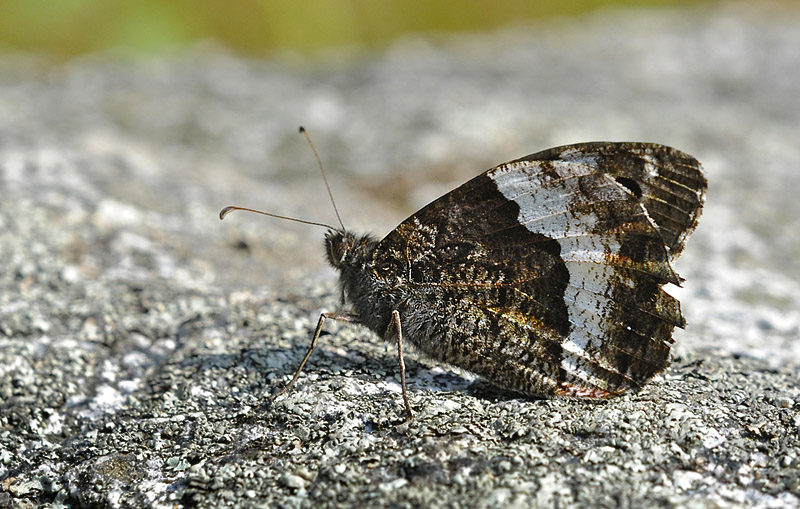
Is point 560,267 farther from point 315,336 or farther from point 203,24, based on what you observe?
point 203,24

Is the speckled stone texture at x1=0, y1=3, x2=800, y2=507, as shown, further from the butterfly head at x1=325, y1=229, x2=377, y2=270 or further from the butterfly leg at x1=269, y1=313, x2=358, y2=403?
the butterfly head at x1=325, y1=229, x2=377, y2=270

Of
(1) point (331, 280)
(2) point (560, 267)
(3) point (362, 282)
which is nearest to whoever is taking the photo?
(2) point (560, 267)

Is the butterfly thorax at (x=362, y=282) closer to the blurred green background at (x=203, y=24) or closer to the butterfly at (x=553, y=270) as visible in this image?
the butterfly at (x=553, y=270)

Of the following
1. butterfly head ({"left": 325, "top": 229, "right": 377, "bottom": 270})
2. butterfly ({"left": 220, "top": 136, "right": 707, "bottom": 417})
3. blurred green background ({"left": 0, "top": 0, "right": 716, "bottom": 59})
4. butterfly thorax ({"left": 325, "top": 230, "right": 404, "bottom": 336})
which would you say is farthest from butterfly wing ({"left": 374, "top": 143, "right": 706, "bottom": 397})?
blurred green background ({"left": 0, "top": 0, "right": 716, "bottom": 59})

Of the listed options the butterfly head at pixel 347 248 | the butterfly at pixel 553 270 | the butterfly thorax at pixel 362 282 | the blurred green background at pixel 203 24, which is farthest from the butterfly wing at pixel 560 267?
the blurred green background at pixel 203 24

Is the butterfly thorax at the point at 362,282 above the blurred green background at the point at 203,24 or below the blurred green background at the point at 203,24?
below

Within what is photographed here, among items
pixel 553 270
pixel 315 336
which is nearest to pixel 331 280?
pixel 315 336
